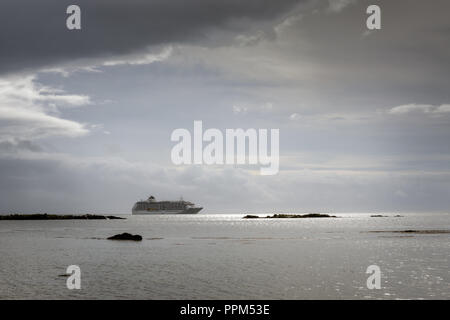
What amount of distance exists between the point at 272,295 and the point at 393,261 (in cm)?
2514

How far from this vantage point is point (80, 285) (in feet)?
109

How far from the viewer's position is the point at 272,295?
2925cm

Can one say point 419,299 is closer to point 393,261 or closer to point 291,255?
point 393,261
